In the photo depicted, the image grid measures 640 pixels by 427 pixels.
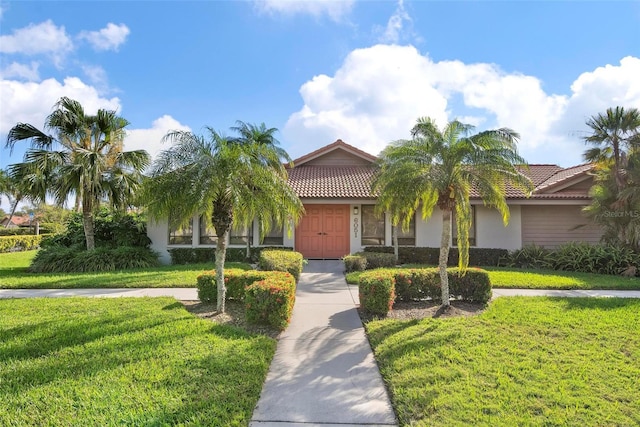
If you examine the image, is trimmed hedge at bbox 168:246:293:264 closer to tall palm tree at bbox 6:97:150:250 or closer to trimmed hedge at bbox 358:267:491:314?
tall palm tree at bbox 6:97:150:250

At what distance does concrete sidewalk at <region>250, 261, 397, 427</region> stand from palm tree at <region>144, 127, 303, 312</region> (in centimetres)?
212

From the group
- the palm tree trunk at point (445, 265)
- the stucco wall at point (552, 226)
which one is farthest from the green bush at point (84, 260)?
the stucco wall at point (552, 226)

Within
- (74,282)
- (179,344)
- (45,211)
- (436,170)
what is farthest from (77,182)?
(45,211)

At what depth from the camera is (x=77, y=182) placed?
38.6 ft

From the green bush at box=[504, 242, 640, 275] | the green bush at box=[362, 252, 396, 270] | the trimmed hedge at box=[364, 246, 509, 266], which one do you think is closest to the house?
the trimmed hedge at box=[364, 246, 509, 266]

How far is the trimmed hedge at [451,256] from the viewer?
13.7m

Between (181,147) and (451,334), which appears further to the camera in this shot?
(181,147)

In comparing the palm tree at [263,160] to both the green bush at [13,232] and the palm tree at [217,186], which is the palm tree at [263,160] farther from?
the green bush at [13,232]

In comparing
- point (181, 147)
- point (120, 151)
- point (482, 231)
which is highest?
point (120, 151)

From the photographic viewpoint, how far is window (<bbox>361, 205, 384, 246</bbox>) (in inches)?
579

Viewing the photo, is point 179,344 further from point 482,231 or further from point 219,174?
point 482,231

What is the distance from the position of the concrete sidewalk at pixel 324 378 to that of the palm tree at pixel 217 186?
2122 mm

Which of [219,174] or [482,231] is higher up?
[219,174]

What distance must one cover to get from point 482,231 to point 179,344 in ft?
44.0
